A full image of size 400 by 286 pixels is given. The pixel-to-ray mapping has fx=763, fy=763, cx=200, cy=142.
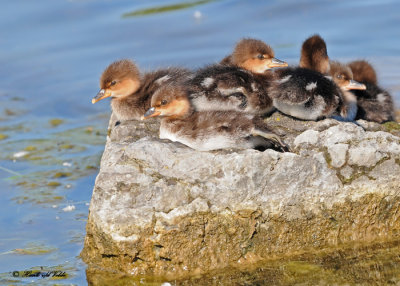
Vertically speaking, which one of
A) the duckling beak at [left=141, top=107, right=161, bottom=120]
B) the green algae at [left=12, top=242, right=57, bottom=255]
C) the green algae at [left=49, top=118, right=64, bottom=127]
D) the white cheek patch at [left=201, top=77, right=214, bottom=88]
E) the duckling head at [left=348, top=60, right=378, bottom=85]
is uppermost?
the white cheek patch at [left=201, top=77, right=214, bottom=88]

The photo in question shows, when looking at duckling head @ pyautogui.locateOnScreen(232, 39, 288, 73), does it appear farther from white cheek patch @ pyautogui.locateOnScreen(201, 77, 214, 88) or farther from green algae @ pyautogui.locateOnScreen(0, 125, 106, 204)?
green algae @ pyautogui.locateOnScreen(0, 125, 106, 204)

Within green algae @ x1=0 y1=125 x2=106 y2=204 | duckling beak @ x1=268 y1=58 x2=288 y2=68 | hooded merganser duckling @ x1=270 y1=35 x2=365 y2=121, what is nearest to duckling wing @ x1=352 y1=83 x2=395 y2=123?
hooded merganser duckling @ x1=270 y1=35 x2=365 y2=121

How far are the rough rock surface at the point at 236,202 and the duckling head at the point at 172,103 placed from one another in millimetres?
260

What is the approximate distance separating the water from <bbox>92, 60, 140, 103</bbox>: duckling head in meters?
1.03

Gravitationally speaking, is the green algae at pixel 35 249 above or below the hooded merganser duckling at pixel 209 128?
below

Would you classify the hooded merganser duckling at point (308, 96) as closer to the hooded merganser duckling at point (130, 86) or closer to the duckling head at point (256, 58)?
the duckling head at point (256, 58)

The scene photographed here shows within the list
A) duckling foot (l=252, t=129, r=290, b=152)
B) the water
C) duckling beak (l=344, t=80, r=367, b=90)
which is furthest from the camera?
the water

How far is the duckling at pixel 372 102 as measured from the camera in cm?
645

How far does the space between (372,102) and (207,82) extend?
5.75 ft

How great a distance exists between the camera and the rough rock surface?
4.86 metres

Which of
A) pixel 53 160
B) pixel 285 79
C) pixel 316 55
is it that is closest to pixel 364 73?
pixel 316 55

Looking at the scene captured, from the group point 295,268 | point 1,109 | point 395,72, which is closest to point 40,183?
point 1,109

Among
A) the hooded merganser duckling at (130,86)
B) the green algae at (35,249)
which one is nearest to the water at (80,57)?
the green algae at (35,249)

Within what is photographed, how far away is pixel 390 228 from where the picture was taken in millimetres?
5234
